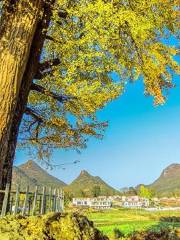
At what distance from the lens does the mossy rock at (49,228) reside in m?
6.09

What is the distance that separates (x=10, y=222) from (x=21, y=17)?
182 inches

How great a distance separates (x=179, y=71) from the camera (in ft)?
41.8

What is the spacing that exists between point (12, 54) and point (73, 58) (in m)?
3.20

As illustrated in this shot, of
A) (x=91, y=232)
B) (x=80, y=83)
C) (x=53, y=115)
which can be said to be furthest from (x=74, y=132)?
(x=91, y=232)

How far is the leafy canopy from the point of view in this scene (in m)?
9.48

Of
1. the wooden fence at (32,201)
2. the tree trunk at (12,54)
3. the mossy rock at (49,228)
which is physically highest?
the tree trunk at (12,54)

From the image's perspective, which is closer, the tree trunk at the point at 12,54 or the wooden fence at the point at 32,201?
the tree trunk at the point at 12,54

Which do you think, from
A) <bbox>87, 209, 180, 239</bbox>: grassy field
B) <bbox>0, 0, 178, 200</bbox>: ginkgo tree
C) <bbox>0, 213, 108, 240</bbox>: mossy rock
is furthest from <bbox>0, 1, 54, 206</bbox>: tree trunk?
<bbox>87, 209, 180, 239</bbox>: grassy field

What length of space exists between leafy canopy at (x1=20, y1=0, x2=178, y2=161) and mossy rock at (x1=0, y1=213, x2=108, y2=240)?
168 inches

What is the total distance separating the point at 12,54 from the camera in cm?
853

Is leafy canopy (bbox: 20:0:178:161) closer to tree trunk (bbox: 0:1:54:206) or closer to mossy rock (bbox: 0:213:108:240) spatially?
tree trunk (bbox: 0:1:54:206)

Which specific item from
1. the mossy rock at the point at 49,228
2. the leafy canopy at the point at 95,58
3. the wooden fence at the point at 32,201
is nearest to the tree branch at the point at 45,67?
the leafy canopy at the point at 95,58

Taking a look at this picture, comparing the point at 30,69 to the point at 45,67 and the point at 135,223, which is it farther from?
the point at 135,223

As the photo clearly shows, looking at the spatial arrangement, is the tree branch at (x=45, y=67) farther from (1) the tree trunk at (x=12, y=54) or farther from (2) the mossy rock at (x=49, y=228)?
(2) the mossy rock at (x=49, y=228)
